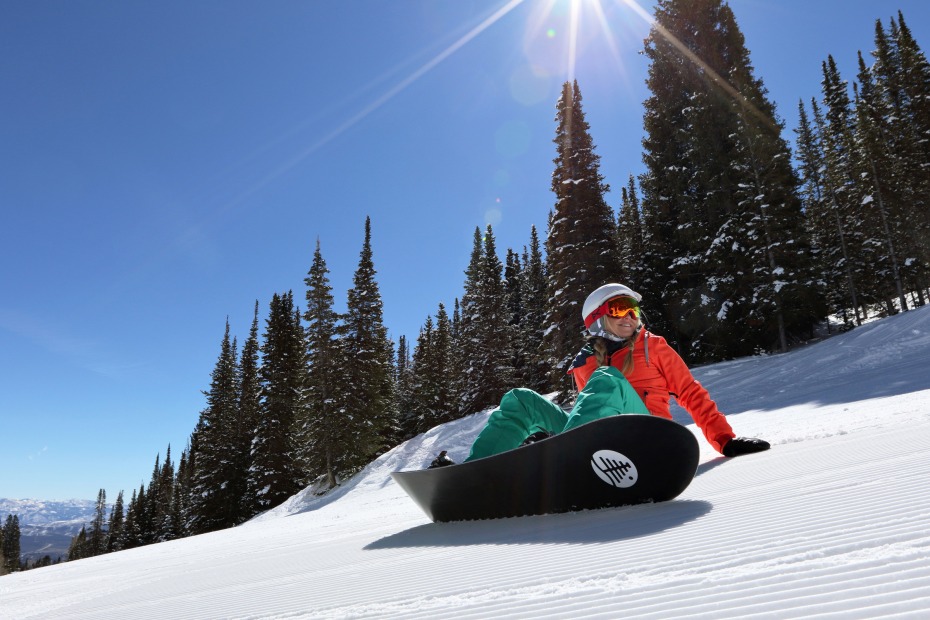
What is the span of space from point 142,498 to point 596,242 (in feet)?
205

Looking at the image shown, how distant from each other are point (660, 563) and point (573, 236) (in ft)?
68.0

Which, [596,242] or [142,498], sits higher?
[596,242]

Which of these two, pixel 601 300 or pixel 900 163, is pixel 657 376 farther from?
pixel 900 163

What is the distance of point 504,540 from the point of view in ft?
7.88

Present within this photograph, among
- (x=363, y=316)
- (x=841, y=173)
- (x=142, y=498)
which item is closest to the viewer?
(x=363, y=316)

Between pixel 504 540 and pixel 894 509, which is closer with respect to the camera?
pixel 894 509

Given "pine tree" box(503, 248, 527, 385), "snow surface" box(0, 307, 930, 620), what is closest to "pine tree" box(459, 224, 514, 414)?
"pine tree" box(503, 248, 527, 385)

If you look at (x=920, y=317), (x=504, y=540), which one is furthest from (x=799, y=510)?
(x=920, y=317)

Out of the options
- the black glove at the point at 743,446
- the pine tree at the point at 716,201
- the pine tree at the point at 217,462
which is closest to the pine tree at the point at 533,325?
the pine tree at the point at 716,201

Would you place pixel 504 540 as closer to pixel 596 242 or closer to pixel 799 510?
pixel 799 510

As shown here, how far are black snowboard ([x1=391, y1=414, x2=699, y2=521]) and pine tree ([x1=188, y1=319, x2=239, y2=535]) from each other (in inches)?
1358

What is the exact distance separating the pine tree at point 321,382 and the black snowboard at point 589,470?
2282 centimetres

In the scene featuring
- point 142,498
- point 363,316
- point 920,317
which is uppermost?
point 363,316

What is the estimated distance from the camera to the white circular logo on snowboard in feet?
8.11
